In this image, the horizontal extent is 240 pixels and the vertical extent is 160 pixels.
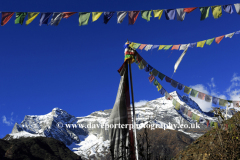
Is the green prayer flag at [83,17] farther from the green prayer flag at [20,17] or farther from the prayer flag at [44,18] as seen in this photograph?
the green prayer flag at [20,17]

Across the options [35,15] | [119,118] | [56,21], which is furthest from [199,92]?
[35,15]

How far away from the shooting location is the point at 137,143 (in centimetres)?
821

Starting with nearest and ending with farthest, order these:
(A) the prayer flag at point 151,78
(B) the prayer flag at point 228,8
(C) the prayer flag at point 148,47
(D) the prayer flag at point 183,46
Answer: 1. (B) the prayer flag at point 228,8
2. (D) the prayer flag at point 183,46
3. (C) the prayer flag at point 148,47
4. (A) the prayer flag at point 151,78

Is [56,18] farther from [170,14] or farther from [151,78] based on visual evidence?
[151,78]

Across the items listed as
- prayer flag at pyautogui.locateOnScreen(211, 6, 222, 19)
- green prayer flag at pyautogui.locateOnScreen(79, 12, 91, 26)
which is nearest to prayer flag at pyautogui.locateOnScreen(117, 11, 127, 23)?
green prayer flag at pyautogui.locateOnScreen(79, 12, 91, 26)

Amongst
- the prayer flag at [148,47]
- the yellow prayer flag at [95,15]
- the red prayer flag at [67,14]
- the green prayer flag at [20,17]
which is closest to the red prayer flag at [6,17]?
the green prayer flag at [20,17]

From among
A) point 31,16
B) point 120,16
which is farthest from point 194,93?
point 31,16

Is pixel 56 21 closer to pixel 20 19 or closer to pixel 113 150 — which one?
pixel 20 19

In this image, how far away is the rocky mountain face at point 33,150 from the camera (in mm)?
138350

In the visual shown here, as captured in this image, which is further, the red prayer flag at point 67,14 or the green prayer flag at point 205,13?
the red prayer flag at point 67,14

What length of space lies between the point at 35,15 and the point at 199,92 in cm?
933

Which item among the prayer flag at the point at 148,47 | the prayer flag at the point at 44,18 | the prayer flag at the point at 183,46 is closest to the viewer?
the prayer flag at the point at 44,18

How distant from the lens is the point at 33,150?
157 m

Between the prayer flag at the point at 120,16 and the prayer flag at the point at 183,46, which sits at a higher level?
the prayer flag at the point at 120,16
